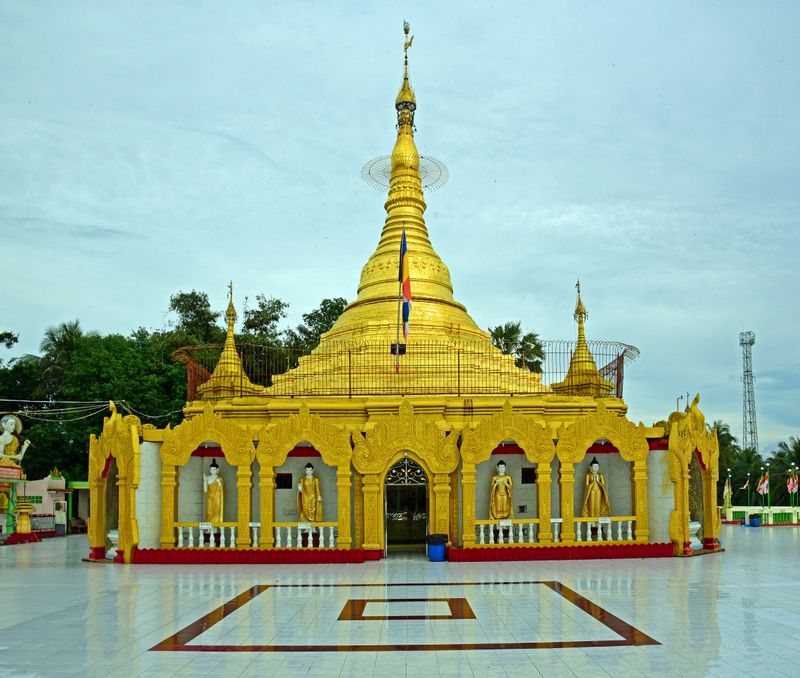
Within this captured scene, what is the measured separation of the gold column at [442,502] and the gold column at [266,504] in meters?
4.14

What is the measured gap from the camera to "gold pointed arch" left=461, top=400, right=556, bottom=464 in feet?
67.0

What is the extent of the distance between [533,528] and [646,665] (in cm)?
1167

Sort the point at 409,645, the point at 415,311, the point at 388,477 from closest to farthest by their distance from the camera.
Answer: the point at 409,645, the point at 388,477, the point at 415,311

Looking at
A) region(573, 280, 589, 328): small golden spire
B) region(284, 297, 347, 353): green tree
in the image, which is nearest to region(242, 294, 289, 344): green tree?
region(284, 297, 347, 353): green tree

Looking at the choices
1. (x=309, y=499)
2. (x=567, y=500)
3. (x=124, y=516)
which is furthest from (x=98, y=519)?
(x=567, y=500)

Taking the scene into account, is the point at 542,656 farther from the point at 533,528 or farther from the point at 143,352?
the point at 143,352

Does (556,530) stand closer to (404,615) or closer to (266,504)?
(266,504)

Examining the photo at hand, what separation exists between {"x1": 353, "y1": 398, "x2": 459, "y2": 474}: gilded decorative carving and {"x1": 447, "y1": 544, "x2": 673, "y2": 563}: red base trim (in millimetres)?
2092

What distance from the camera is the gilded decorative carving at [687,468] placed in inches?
804

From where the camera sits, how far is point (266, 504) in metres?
20.4

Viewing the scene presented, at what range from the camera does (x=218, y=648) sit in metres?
10.2

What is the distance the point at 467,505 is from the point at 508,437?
2.02 meters

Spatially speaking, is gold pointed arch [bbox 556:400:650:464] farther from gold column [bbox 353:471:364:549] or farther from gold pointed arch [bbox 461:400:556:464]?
gold column [bbox 353:471:364:549]

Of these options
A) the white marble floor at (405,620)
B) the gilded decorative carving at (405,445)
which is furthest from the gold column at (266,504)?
the gilded decorative carving at (405,445)
